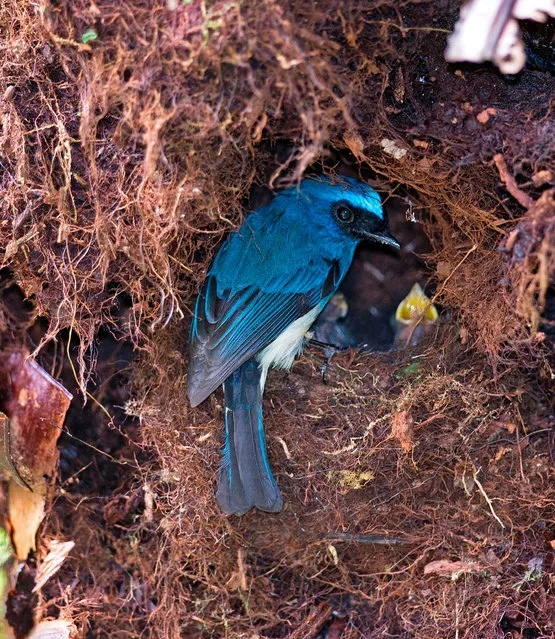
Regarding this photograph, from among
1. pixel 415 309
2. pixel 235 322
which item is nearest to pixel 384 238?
pixel 415 309

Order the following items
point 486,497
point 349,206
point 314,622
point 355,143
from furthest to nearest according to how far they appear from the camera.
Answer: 1. point 349,206
2. point 314,622
3. point 486,497
4. point 355,143

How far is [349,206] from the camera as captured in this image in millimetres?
4641

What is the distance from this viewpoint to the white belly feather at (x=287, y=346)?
15.0 ft

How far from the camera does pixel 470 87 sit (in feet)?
12.6

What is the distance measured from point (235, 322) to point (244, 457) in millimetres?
725

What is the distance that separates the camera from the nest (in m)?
3.50

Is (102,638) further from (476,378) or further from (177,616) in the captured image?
(476,378)

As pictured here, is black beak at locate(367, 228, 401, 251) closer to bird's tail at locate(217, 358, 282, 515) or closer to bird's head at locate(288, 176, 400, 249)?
bird's head at locate(288, 176, 400, 249)

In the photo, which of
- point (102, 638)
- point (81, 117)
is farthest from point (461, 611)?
point (81, 117)

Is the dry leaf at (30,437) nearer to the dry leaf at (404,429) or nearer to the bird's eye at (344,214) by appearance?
the dry leaf at (404,429)

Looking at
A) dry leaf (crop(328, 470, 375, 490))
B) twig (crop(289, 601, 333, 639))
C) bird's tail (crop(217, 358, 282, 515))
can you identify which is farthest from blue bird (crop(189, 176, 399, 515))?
twig (crop(289, 601, 333, 639))

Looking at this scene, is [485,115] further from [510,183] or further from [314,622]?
[314,622]

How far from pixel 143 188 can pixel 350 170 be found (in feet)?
5.77

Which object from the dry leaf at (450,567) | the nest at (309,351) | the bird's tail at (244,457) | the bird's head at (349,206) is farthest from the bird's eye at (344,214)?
the dry leaf at (450,567)
